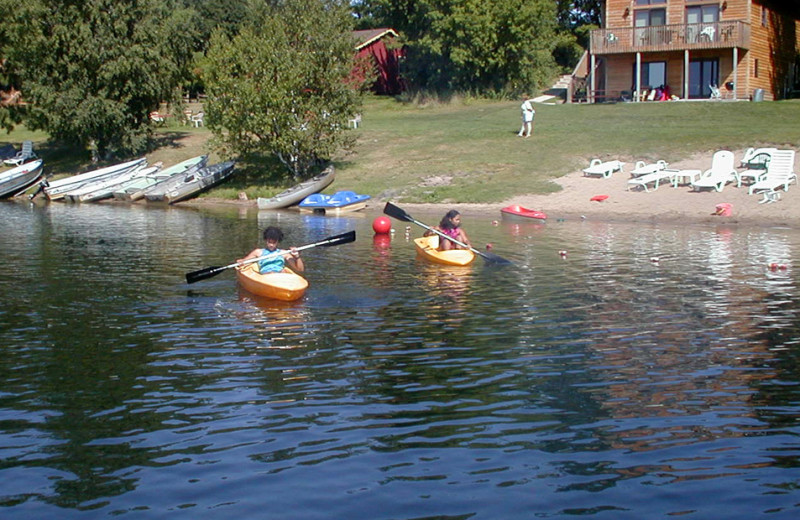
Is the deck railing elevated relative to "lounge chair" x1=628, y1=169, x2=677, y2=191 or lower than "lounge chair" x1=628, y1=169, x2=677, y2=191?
elevated

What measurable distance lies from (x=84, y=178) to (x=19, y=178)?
3349mm

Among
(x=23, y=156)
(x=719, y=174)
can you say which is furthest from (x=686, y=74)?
(x=23, y=156)

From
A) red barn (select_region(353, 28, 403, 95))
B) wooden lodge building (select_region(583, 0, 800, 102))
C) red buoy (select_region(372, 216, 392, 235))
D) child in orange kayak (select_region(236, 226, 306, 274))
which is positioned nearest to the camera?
child in orange kayak (select_region(236, 226, 306, 274))

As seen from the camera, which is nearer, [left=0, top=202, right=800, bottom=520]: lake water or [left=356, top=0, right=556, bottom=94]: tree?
[left=0, top=202, right=800, bottom=520]: lake water

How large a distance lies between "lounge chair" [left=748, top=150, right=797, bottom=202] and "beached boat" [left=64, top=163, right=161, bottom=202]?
2569 cm

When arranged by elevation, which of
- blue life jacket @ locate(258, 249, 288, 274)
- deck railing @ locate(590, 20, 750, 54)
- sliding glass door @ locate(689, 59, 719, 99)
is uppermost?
deck railing @ locate(590, 20, 750, 54)

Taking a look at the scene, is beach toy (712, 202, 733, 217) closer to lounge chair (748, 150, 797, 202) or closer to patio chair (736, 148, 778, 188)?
lounge chair (748, 150, 797, 202)

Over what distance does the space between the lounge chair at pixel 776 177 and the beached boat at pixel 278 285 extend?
18.9 metres

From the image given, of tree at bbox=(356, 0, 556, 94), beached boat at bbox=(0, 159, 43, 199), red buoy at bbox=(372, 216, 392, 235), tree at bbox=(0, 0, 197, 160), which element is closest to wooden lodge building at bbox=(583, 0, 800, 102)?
tree at bbox=(356, 0, 556, 94)

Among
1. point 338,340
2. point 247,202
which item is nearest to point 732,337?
point 338,340

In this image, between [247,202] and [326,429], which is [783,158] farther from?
[326,429]

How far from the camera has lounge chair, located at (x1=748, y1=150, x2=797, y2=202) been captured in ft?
96.7

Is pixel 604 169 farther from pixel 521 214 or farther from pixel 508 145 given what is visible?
pixel 521 214

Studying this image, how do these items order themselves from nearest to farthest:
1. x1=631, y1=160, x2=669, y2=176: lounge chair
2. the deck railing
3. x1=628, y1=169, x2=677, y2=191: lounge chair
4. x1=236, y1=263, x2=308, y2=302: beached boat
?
x1=236, y1=263, x2=308, y2=302: beached boat → x1=628, y1=169, x2=677, y2=191: lounge chair → x1=631, y1=160, x2=669, y2=176: lounge chair → the deck railing
